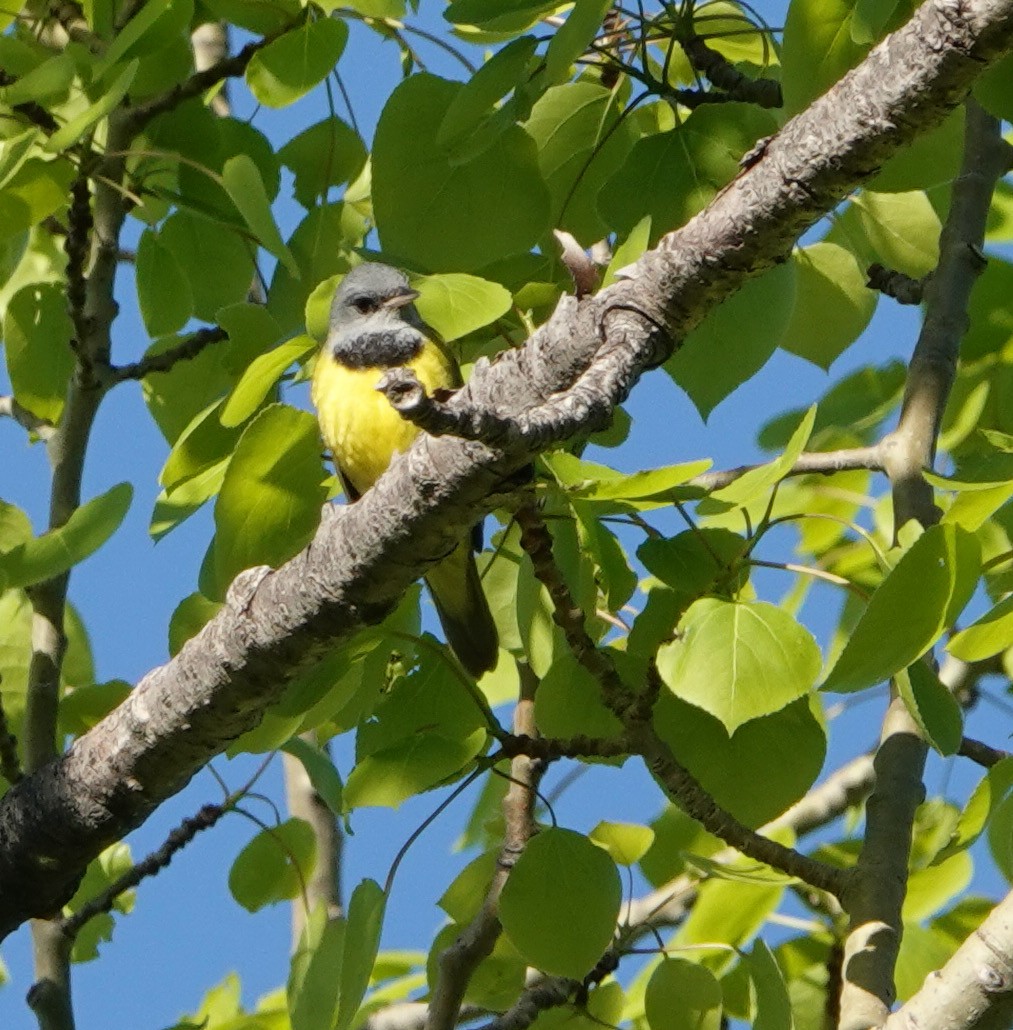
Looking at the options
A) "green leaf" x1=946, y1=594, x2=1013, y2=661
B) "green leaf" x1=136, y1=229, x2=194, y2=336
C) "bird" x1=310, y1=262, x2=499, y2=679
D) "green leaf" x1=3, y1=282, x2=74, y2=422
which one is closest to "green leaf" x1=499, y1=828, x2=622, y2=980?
"green leaf" x1=946, y1=594, x2=1013, y2=661

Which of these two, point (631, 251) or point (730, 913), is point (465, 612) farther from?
point (631, 251)

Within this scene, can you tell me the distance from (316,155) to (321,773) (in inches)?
45.7

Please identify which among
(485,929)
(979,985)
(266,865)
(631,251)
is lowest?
(979,985)

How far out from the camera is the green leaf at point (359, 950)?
211 centimetres

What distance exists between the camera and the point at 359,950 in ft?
6.99

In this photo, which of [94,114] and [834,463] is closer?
[94,114]

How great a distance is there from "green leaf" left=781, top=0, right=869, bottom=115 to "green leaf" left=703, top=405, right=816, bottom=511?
0.45 meters

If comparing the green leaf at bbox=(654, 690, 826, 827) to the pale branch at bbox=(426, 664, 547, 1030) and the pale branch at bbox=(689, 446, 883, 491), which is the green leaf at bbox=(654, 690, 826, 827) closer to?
the pale branch at bbox=(426, 664, 547, 1030)

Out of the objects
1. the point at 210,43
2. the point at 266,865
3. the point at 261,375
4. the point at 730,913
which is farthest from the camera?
the point at 210,43

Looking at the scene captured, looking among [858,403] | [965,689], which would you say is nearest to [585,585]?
[858,403]

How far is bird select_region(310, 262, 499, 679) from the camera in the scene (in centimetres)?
345

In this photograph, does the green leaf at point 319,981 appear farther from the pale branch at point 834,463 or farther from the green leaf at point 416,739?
the pale branch at point 834,463

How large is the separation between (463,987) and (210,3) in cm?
162

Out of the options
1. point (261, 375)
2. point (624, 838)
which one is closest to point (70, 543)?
point (261, 375)
